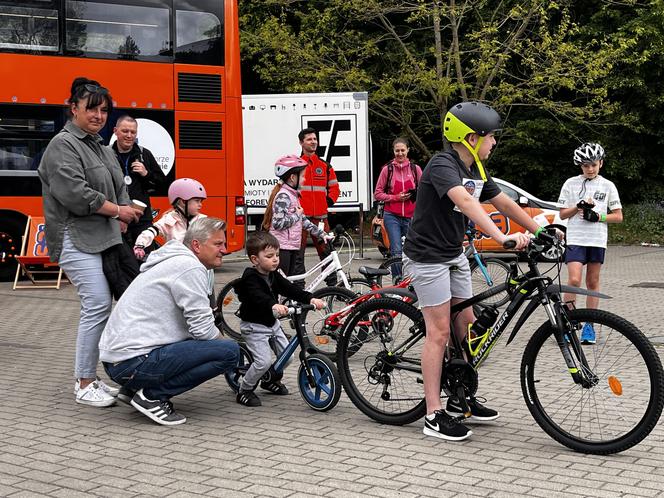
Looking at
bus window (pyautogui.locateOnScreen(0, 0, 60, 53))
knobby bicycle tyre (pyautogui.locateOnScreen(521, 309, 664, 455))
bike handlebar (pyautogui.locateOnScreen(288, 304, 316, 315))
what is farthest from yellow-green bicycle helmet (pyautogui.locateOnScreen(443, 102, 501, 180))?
bus window (pyautogui.locateOnScreen(0, 0, 60, 53))

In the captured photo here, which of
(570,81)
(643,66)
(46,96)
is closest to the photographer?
(46,96)

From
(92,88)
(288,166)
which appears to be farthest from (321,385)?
(288,166)

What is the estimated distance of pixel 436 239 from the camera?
17.4ft

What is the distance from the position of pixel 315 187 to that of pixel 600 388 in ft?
17.0

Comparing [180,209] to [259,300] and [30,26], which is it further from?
[30,26]

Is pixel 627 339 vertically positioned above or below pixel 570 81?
below

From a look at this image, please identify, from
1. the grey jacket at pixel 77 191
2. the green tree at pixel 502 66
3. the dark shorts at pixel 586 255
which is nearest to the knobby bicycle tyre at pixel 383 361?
the grey jacket at pixel 77 191

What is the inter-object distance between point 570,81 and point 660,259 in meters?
5.72

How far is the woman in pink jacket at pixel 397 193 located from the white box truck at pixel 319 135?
8.38m

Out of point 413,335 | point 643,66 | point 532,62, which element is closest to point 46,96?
point 413,335

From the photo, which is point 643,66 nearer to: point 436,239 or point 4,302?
point 4,302

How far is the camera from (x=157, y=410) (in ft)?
18.9

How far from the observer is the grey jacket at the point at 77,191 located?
6098 mm

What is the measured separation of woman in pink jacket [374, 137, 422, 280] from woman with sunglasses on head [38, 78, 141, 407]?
536 centimetres
